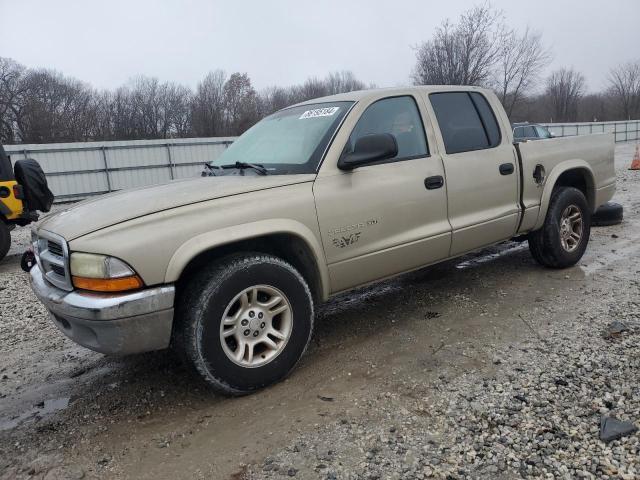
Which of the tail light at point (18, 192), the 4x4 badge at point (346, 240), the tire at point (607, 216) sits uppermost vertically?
the tail light at point (18, 192)

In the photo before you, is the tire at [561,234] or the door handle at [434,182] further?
the tire at [561,234]

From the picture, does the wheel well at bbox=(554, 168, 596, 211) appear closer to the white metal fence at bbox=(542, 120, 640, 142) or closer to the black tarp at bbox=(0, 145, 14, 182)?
the black tarp at bbox=(0, 145, 14, 182)

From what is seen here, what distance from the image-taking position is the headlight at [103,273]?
2.57m

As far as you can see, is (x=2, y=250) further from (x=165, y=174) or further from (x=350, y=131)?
(x=165, y=174)

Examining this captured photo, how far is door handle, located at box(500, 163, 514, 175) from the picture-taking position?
4.34 meters

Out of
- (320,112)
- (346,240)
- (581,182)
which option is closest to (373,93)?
(320,112)

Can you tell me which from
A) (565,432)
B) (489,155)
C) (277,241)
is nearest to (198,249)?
(277,241)

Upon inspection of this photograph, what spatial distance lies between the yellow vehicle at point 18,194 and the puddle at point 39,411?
17.7ft

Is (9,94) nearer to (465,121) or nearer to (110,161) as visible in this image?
(110,161)

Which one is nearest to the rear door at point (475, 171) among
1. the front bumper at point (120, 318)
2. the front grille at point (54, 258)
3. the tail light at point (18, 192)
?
the front bumper at point (120, 318)

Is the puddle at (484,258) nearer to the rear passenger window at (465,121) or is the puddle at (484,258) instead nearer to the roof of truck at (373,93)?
the rear passenger window at (465,121)

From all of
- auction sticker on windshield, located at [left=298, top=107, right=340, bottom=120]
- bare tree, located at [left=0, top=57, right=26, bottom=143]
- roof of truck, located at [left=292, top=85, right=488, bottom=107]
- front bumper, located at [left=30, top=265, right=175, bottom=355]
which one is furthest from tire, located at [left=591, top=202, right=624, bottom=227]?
bare tree, located at [left=0, top=57, right=26, bottom=143]

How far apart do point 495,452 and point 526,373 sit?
857 millimetres

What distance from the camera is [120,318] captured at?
8.46 ft
